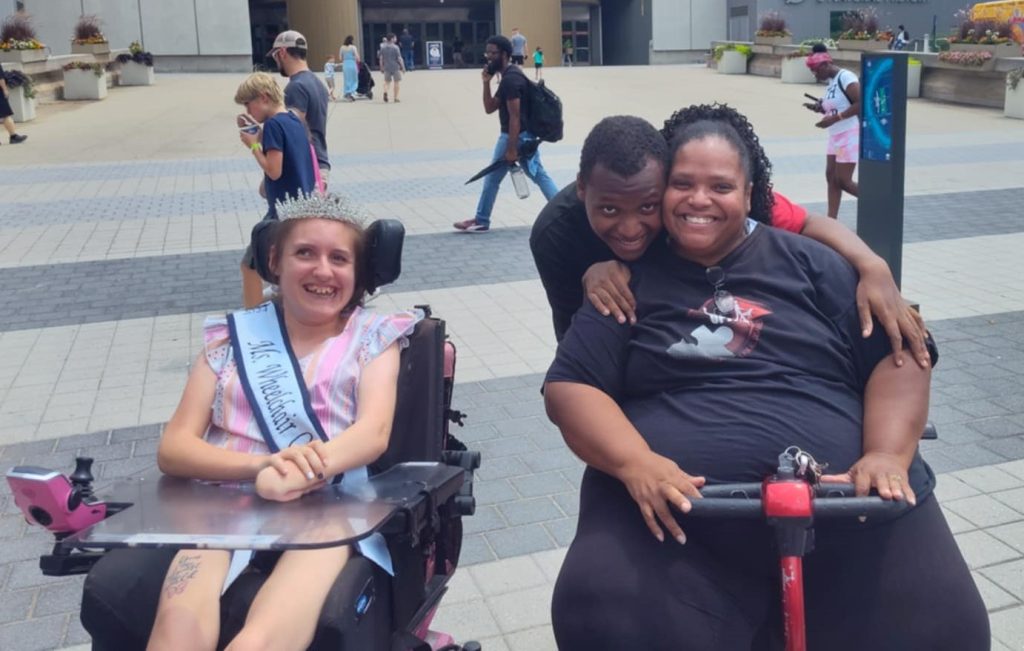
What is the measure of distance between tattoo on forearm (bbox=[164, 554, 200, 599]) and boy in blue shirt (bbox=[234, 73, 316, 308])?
3.67m

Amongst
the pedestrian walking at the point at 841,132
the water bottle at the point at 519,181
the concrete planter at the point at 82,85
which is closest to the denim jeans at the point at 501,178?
the water bottle at the point at 519,181

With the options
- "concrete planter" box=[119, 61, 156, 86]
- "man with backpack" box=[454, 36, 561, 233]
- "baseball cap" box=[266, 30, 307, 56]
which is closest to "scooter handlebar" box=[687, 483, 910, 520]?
"baseball cap" box=[266, 30, 307, 56]

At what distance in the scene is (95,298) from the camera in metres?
7.52

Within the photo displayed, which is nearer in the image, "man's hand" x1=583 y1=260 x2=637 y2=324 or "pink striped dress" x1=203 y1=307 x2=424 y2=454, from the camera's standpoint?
"man's hand" x1=583 y1=260 x2=637 y2=324

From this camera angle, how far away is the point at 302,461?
7.83 ft

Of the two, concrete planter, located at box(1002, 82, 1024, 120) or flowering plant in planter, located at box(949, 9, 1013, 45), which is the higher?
flowering plant in planter, located at box(949, 9, 1013, 45)

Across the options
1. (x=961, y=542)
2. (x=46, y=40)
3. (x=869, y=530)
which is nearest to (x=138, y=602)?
(x=869, y=530)

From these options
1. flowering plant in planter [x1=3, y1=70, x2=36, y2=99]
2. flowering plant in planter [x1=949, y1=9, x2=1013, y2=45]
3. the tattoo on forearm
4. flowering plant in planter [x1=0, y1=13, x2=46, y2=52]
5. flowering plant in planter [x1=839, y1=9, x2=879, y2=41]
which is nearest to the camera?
the tattoo on forearm

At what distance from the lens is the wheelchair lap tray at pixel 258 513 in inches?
83.5

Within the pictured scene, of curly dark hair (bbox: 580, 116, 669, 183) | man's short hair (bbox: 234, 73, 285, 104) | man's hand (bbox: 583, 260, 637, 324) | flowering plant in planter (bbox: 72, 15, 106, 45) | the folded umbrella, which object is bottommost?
the folded umbrella

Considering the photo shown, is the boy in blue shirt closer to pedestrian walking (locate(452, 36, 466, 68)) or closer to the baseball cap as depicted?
the baseball cap

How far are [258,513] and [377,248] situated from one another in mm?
824

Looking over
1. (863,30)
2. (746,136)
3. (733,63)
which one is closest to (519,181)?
(746,136)

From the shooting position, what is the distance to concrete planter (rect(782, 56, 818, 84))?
2573cm
